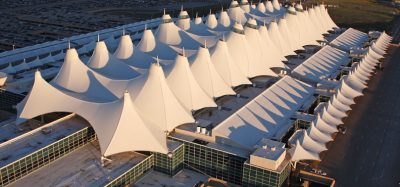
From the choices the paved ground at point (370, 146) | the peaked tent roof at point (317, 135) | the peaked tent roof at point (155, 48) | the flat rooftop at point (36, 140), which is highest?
the peaked tent roof at point (155, 48)

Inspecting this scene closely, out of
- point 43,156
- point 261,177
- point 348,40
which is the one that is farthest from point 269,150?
point 348,40

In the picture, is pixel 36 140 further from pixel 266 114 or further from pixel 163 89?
pixel 266 114

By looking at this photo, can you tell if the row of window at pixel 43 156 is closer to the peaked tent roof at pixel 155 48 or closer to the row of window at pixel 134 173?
the row of window at pixel 134 173

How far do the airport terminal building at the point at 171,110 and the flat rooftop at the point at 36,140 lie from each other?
79mm

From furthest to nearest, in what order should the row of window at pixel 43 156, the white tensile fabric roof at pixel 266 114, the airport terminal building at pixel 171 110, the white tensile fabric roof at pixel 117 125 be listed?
1. the white tensile fabric roof at pixel 266 114
2. the white tensile fabric roof at pixel 117 125
3. the airport terminal building at pixel 171 110
4. the row of window at pixel 43 156

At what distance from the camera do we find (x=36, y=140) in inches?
1316

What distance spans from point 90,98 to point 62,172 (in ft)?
28.9

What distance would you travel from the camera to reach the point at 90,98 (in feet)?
126

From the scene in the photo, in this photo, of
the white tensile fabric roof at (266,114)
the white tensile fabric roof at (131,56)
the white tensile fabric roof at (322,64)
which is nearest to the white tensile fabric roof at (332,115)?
the white tensile fabric roof at (266,114)

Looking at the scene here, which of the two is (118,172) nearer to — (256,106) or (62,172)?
(62,172)

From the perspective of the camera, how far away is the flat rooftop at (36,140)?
31078 millimetres

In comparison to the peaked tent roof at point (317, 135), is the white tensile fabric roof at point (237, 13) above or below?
above

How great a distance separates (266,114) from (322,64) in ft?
72.2

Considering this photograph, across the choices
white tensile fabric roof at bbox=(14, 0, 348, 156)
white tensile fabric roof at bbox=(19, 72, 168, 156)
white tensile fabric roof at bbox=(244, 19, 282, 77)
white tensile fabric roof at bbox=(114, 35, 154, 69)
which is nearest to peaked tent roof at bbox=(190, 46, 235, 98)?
white tensile fabric roof at bbox=(14, 0, 348, 156)
